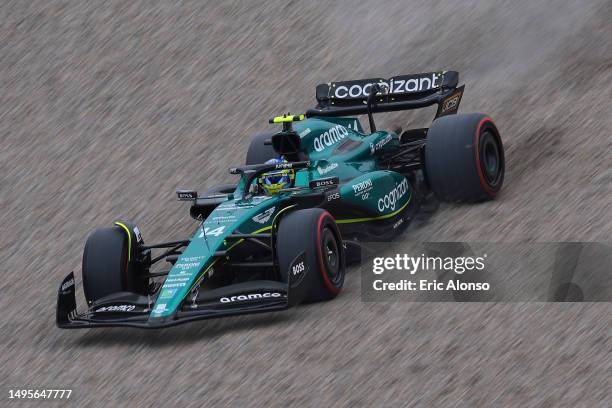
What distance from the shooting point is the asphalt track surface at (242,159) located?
827cm

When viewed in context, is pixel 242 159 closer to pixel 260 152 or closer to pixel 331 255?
pixel 260 152

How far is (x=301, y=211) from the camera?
33.6 feet

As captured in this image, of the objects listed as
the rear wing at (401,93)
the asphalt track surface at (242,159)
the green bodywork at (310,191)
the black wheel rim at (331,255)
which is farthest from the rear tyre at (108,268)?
the rear wing at (401,93)

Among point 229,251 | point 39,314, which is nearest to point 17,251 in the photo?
point 39,314

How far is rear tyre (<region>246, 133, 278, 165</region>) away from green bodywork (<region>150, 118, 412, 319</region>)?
1027mm

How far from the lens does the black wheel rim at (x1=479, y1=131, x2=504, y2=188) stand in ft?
39.7

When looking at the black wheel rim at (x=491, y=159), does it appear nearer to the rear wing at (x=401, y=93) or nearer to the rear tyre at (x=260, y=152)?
the rear wing at (x=401, y=93)

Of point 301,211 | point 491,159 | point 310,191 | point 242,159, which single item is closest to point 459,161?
point 491,159

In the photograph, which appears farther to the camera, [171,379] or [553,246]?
[553,246]

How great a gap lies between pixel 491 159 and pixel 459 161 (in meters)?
0.65

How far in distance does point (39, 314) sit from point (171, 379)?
335 centimetres

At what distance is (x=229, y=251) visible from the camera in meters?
10.3

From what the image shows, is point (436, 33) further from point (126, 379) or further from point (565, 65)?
point (126, 379)

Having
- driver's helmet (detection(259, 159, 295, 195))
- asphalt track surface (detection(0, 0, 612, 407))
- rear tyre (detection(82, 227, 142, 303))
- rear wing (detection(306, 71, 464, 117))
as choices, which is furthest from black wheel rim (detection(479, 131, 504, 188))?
rear tyre (detection(82, 227, 142, 303))
